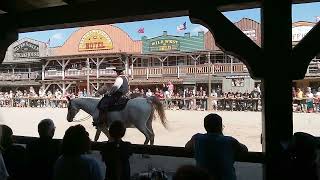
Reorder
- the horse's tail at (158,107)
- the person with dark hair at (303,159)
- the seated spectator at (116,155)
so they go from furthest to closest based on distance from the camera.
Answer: the horse's tail at (158,107)
the seated spectator at (116,155)
the person with dark hair at (303,159)

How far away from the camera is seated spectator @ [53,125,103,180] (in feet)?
8.72

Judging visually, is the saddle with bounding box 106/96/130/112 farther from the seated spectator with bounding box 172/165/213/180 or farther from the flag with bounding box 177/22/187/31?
the flag with bounding box 177/22/187/31

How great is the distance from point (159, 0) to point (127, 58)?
32.7 m

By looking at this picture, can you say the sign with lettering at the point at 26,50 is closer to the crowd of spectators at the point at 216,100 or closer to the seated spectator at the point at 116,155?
the crowd of spectators at the point at 216,100

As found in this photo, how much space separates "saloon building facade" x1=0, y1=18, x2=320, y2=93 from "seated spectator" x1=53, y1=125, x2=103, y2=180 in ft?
94.3

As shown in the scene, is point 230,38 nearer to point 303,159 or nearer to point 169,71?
point 303,159

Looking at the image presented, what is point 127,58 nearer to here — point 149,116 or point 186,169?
point 149,116

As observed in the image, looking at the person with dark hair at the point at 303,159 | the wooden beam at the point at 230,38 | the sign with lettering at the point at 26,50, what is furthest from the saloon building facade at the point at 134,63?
the person with dark hair at the point at 303,159

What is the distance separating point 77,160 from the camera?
2.68m

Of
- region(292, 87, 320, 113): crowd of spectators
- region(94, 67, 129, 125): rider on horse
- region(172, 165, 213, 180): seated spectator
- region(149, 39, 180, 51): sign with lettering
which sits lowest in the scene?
region(292, 87, 320, 113): crowd of spectators

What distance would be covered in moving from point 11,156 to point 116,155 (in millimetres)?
881

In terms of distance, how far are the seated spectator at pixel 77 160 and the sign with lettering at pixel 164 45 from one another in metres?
35.1

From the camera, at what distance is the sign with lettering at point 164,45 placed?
1485 inches

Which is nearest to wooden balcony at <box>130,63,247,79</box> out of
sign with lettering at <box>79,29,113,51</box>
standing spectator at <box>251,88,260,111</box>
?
sign with lettering at <box>79,29,113,51</box>
